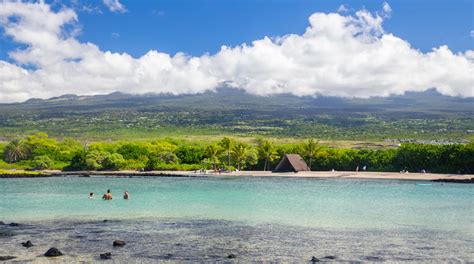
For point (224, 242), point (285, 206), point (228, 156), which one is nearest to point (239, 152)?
point (228, 156)

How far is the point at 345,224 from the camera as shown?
3058cm

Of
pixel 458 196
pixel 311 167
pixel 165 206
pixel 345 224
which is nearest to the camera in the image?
pixel 345 224

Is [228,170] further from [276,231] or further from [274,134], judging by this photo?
[274,134]

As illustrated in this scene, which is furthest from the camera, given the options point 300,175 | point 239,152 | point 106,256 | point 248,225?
point 239,152

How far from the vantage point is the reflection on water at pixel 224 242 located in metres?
21.3

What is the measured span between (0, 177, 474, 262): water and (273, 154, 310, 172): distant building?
1386 inches

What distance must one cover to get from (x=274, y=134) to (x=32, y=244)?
565 feet

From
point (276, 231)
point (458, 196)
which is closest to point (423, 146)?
point (458, 196)

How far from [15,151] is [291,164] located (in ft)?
179

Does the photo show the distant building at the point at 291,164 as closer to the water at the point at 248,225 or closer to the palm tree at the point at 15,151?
the water at the point at 248,225

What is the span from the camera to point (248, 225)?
99.1 feet

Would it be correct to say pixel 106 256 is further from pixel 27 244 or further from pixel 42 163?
pixel 42 163

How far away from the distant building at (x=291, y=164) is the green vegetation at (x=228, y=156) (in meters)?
1.54

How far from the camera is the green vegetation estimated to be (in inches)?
3024
